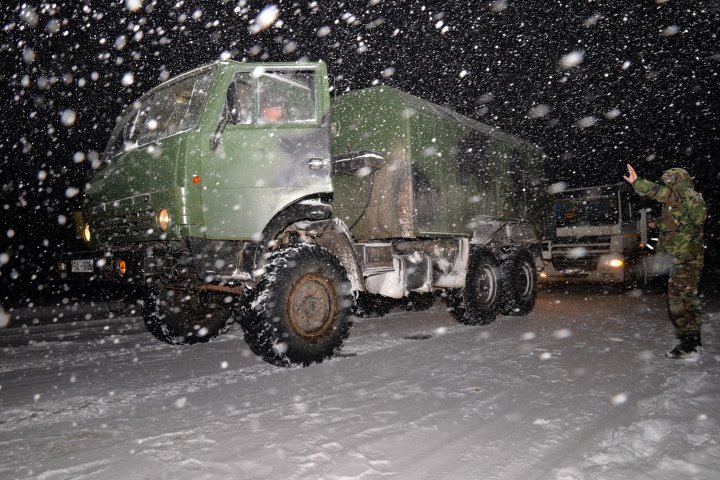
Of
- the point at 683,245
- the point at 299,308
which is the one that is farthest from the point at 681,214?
the point at 299,308

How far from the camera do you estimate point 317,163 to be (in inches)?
185

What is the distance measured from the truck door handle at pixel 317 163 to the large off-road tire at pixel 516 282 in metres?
4.20

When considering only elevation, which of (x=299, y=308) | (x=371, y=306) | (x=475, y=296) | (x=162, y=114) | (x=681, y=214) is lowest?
(x=371, y=306)

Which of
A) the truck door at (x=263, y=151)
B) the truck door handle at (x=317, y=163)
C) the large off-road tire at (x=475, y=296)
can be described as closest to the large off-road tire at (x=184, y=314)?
the truck door at (x=263, y=151)

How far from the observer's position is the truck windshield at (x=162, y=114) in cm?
462

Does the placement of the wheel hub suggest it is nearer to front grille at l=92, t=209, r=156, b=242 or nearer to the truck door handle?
the truck door handle

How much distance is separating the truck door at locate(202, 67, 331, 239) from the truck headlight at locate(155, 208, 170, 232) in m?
0.31

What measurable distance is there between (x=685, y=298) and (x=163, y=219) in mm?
4916

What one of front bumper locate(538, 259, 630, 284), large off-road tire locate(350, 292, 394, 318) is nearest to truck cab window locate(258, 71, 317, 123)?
large off-road tire locate(350, 292, 394, 318)

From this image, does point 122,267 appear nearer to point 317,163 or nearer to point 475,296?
point 317,163

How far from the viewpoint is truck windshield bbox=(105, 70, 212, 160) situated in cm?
462

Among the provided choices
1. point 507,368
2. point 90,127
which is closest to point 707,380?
point 507,368

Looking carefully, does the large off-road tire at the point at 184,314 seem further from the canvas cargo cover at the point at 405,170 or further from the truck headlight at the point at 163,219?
the canvas cargo cover at the point at 405,170

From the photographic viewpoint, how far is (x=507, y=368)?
4.39 meters
